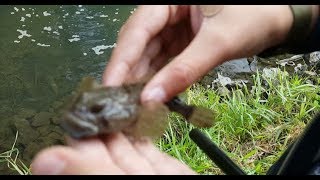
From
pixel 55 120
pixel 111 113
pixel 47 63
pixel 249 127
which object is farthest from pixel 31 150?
pixel 111 113

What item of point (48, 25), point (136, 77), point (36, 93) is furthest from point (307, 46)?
point (48, 25)

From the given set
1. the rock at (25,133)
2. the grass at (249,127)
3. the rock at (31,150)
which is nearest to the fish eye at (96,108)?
the grass at (249,127)

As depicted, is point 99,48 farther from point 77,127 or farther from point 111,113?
point 77,127

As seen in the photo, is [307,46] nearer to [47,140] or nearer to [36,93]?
[47,140]

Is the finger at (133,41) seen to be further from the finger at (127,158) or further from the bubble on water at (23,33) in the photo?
the bubble on water at (23,33)

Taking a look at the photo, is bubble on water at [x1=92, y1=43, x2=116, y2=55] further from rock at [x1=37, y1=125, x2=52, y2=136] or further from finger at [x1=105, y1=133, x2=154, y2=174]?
finger at [x1=105, y1=133, x2=154, y2=174]

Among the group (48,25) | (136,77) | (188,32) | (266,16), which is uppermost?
(266,16)
